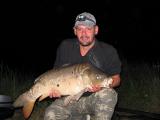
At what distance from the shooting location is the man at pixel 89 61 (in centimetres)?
529

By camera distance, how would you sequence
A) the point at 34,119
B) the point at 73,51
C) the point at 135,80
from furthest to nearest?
1. the point at 135,80
2. the point at 34,119
3. the point at 73,51

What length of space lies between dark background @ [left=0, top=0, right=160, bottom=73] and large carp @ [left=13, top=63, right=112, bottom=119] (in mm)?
14001

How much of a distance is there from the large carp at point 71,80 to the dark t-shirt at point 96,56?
0.34m

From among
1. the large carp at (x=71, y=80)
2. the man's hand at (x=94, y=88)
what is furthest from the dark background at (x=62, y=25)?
the man's hand at (x=94, y=88)

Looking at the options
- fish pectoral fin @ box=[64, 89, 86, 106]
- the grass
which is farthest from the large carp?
the grass

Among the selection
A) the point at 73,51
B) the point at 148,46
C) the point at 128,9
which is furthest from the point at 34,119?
the point at 128,9

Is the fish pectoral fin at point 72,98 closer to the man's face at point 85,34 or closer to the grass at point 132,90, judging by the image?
the man's face at point 85,34

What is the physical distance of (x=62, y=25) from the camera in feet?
94.7

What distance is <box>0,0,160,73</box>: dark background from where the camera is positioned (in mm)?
21828

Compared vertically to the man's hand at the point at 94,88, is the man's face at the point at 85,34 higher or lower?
higher

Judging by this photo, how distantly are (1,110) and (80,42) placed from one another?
1361mm

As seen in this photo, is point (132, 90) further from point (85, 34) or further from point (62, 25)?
point (62, 25)

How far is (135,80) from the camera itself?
8781 mm

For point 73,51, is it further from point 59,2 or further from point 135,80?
point 59,2
